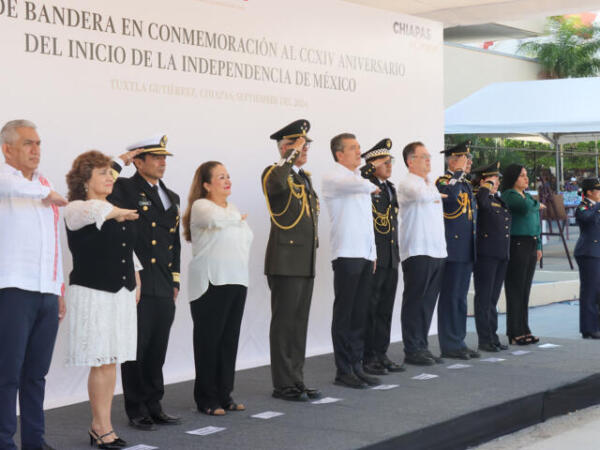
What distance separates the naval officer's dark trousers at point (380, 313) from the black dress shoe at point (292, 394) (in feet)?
3.55

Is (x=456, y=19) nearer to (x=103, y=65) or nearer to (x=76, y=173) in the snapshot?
(x=103, y=65)

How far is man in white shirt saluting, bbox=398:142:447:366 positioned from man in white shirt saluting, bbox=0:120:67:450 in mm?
3036

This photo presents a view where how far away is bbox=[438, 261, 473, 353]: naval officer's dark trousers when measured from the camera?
6.97 meters

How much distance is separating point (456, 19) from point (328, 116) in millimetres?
2045

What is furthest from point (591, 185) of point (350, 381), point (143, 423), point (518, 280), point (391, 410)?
point (143, 423)

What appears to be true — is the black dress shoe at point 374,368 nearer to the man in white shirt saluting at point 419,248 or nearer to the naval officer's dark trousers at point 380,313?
the naval officer's dark trousers at point 380,313

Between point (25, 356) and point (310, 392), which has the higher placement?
point (25, 356)

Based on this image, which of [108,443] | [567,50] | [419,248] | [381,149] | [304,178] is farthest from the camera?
[567,50]

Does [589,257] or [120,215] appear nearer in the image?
[120,215]

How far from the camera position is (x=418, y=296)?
667 cm

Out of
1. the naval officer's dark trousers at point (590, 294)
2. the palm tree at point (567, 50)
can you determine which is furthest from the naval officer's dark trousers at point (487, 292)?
the palm tree at point (567, 50)

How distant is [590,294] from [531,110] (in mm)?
5411

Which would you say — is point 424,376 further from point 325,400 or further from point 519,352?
point 519,352

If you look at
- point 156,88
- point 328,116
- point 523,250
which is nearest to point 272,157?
point 328,116
